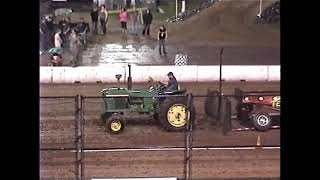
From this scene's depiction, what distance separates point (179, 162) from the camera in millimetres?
2031

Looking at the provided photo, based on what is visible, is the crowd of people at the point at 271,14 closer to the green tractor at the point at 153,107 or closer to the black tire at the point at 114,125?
the green tractor at the point at 153,107

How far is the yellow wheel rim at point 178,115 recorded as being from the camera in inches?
78.8

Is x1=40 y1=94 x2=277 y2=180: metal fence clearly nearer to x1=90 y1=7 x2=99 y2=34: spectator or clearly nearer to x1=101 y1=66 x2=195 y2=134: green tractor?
x1=101 y1=66 x2=195 y2=134: green tractor

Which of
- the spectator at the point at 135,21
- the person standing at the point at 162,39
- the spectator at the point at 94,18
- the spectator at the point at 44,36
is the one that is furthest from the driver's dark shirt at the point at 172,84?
the spectator at the point at 44,36

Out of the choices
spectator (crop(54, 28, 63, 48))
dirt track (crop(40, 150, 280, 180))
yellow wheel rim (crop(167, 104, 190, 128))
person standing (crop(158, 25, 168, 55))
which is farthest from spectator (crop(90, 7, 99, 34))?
yellow wheel rim (crop(167, 104, 190, 128))

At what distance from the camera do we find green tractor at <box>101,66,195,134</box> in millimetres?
1878

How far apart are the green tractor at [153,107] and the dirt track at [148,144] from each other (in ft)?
0.13

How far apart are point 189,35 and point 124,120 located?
0.76m

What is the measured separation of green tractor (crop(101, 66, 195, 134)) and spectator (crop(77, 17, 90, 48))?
276mm
